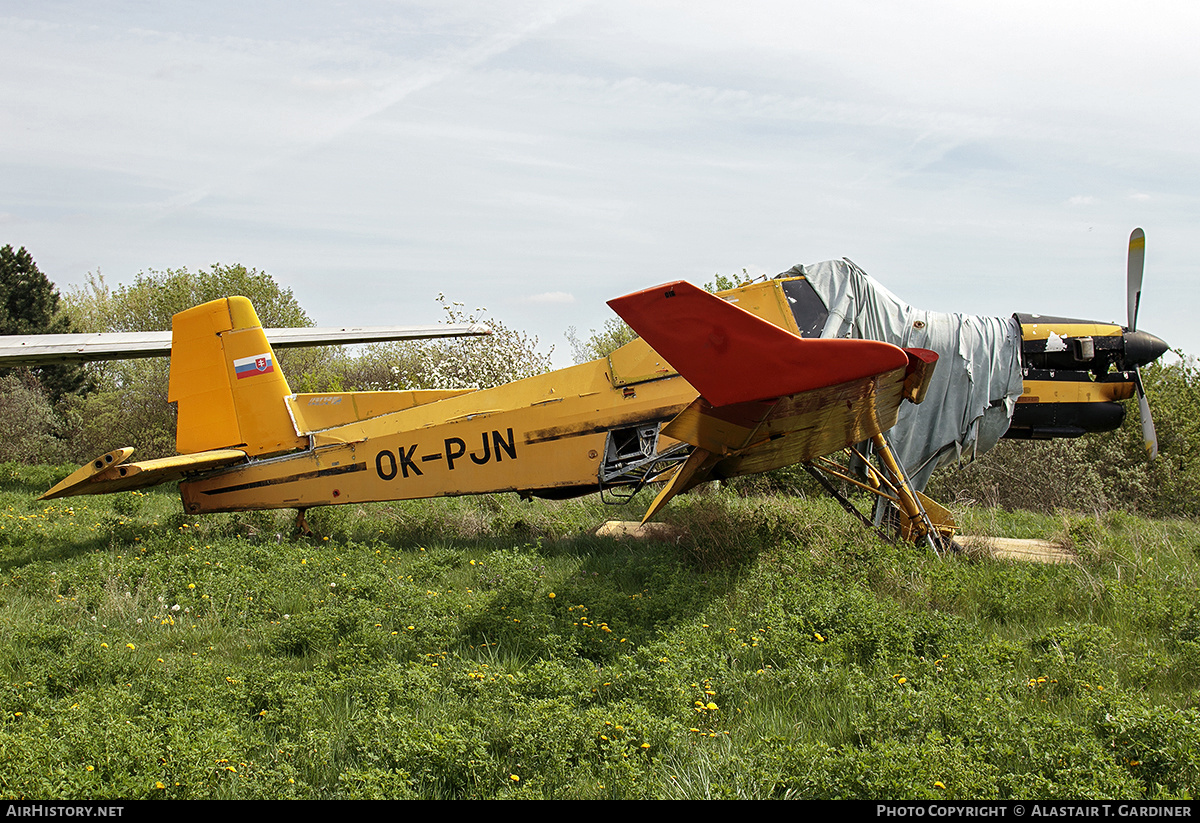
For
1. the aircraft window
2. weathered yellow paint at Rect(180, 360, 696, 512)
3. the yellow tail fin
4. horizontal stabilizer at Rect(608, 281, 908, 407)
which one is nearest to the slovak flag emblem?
the yellow tail fin

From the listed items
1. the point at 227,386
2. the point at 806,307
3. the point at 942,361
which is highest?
the point at 806,307

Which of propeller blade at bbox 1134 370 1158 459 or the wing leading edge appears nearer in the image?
the wing leading edge

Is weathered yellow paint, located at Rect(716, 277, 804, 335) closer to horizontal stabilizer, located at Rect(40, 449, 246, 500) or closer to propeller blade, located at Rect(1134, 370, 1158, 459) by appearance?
propeller blade, located at Rect(1134, 370, 1158, 459)

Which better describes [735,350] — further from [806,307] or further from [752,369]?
[806,307]

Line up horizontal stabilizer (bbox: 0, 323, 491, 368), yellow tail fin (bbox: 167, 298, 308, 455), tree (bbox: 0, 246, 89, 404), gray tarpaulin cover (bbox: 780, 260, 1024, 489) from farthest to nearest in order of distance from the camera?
tree (bbox: 0, 246, 89, 404) < horizontal stabilizer (bbox: 0, 323, 491, 368) < yellow tail fin (bbox: 167, 298, 308, 455) < gray tarpaulin cover (bbox: 780, 260, 1024, 489)

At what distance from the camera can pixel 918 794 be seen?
298 cm

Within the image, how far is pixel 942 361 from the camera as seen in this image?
7227 mm

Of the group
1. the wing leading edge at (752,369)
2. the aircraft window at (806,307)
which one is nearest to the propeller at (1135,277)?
the aircraft window at (806,307)

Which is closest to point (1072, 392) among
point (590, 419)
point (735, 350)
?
point (590, 419)

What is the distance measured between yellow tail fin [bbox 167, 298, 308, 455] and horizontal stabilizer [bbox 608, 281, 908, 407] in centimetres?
535

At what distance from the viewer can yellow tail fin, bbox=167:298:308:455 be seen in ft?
26.5

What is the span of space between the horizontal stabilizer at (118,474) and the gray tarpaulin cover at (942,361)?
251 inches

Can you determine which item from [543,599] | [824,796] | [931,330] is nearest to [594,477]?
[543,599]

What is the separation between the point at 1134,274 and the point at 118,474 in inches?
408
